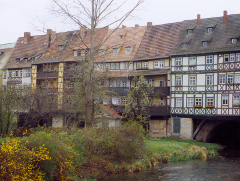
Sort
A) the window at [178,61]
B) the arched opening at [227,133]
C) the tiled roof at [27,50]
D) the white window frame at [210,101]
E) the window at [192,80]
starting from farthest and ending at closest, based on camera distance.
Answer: the tiled roof at [27,50] → the arched opening at [227,133] → the window at [178,61] → the window at [192,80] → the white window frame at [210,101]

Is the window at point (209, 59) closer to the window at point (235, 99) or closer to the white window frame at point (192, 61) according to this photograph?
the white window frame at point (192, 61)

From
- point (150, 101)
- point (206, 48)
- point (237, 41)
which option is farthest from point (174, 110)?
point (237, 41)

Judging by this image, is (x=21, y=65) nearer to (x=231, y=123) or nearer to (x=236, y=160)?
(x=231, y=123)

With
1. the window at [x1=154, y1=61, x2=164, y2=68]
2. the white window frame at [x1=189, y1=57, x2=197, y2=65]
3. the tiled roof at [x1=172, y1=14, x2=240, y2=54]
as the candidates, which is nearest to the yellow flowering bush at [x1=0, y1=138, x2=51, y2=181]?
the white window frame at [x1=189, y1=57, x2=197, y2=65]

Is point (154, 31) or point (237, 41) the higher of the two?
point (154, 31)

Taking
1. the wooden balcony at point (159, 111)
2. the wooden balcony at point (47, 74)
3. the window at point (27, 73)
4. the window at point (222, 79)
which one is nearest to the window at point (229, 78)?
the window at point (222, 79)

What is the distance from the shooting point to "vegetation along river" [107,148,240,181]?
17828 mm

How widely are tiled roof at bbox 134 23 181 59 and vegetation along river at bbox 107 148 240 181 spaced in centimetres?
1659

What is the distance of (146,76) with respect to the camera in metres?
37.2

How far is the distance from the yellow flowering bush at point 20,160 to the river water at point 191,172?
560cm

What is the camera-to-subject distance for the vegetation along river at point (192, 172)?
58.5 ft

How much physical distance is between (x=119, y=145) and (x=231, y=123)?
22523 mm

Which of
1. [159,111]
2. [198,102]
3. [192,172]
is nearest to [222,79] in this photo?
[198,102]

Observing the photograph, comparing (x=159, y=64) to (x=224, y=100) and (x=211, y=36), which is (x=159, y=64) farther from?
(x=224, y=100)
